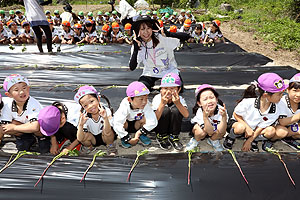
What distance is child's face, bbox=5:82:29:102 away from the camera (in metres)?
2.72

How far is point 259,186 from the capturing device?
1.86m

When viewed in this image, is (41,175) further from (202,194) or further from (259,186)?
(259,186)

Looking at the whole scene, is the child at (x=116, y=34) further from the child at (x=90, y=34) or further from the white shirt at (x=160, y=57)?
the white shirt at (x=160, y=57)

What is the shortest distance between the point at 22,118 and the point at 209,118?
217 cm

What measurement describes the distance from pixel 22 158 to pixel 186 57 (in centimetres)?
464

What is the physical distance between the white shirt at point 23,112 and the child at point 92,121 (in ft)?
1.92

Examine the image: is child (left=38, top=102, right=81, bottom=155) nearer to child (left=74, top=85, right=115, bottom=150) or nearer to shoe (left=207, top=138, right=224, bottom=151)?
child (left=74, top=85, right=115, bottom=150)

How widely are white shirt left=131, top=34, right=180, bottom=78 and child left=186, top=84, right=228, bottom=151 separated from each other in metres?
1.04

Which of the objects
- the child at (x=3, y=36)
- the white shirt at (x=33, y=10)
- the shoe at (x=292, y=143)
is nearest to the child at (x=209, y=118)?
the shoe at (x=292, y=143)

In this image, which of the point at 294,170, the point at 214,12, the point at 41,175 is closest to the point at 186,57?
the point at 294,170

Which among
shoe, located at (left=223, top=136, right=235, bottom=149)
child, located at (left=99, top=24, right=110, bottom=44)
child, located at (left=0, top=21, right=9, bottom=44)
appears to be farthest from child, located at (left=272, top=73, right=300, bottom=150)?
child, located at (left=0, top=21, right=9, bottom=44)

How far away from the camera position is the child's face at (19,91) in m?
2.72

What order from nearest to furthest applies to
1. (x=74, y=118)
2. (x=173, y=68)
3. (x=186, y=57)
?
(x=74, y=118), (x=173, y=68), (x=186, y=57)

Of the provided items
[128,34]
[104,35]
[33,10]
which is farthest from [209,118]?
[128,34]
